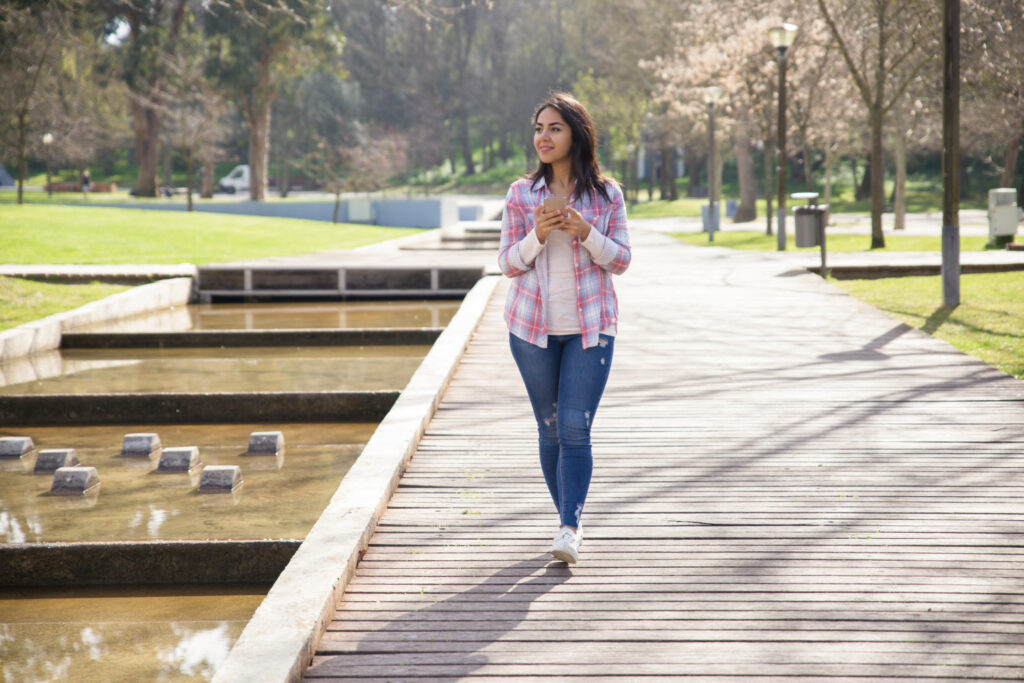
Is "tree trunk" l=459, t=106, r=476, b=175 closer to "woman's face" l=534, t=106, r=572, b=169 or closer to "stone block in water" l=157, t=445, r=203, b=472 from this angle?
"stone block in water" l=157, t=445, r=203, b=472

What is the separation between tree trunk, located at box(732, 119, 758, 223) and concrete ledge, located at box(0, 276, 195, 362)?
19914mm

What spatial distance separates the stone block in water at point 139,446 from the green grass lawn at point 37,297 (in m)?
6.08

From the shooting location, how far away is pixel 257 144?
4847 cm

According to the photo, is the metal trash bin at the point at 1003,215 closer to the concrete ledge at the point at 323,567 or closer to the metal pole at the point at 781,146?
the metal pole at the point at 781,146

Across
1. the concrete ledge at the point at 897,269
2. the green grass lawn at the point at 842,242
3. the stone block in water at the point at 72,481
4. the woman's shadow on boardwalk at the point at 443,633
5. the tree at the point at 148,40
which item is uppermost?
the tree at the point at 148,40

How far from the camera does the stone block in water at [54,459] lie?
841cm

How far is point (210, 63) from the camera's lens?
45219 mm

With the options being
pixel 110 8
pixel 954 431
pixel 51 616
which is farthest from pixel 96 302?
pixel 110 8

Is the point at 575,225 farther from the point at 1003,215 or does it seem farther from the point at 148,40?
the point at 148,40

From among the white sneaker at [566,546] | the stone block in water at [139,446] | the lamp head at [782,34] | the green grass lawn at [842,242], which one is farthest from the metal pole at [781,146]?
the white sneaker at [566,546]

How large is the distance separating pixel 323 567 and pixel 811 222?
41.7 feet

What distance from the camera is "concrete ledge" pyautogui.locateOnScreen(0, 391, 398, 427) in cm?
995

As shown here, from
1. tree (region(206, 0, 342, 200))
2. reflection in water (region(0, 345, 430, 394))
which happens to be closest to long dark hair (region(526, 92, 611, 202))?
reflection in water (region(0, 345, 430, 394))

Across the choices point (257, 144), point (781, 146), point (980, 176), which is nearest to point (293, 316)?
point (781, 146)
